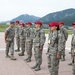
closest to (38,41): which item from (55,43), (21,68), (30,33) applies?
(21,68)

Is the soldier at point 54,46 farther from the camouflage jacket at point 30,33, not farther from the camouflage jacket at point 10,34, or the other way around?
the camouflage jacket at point 10,34

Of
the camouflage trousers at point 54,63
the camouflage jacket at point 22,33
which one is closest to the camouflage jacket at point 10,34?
the camouflage jacket at point 22,33

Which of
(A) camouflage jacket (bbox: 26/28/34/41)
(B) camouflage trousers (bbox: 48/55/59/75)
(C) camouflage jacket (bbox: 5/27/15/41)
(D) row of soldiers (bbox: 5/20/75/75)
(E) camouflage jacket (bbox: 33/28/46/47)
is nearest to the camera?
(D) row of soldiers (bbox: 5/20/75/75)

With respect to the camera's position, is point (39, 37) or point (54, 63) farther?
point (39, 37)

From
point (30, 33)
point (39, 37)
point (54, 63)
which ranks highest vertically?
A: point (30, 33)

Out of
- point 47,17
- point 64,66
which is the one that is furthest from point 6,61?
point 47,17

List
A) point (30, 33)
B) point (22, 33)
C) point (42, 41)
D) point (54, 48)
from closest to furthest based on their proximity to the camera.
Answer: point (54, 48)
point (42, 41)
point (30, 33)
point (22, 33)

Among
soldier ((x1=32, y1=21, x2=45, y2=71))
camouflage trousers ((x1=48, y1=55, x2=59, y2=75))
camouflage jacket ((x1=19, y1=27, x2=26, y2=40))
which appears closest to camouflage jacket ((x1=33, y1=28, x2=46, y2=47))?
soldier ((x1=32, y1=21, x2=45, y2=71))

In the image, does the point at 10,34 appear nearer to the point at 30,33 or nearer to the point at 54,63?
the point at 30,33

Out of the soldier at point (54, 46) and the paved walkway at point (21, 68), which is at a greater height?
the soldier at point (54, 46)

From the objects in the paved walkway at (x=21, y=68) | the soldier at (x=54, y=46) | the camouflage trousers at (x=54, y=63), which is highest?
the soldier at (x=54, y=46)

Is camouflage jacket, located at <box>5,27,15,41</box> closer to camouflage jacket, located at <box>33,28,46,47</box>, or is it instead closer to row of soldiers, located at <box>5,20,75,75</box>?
row of soldiers, located at <box>5,20,75,75</box>

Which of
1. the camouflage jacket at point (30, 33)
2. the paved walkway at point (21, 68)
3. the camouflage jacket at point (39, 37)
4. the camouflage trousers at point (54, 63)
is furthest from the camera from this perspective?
the camouflage jacket at point (30, 33)

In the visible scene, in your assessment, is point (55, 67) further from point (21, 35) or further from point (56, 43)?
point (21, 35)
